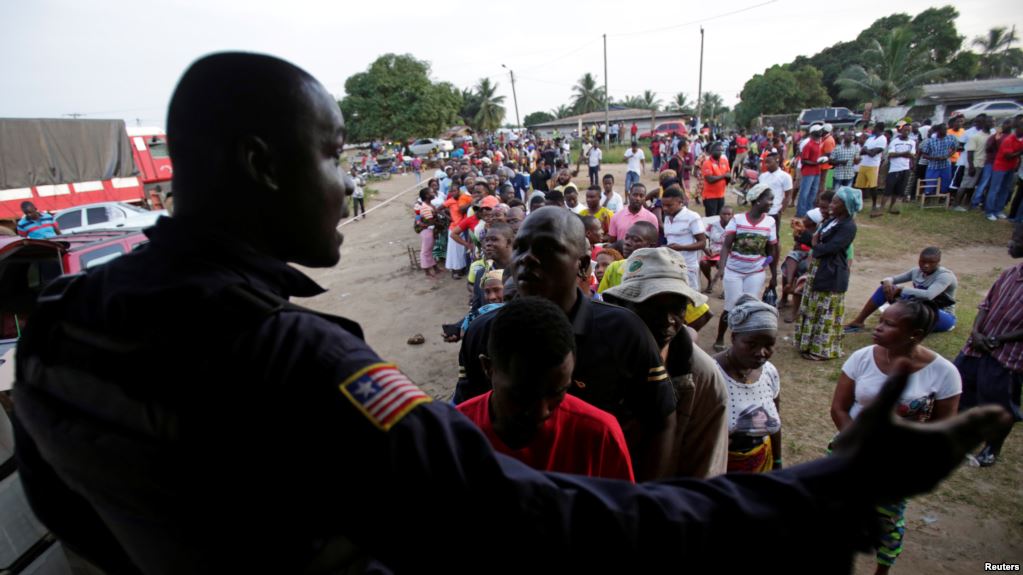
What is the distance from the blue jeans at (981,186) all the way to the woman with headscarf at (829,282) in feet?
26.6

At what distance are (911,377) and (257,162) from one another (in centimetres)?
342

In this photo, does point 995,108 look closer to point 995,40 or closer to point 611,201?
point 611,201

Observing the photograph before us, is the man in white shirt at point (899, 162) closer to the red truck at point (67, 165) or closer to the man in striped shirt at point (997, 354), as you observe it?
the man in striped shirt at point (997, 354)

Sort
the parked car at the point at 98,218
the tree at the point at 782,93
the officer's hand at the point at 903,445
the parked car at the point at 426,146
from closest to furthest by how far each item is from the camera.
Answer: the officer's hand at the point at 903,445, the parked car at the point at 98,218, the parked car at the point at 426,146, the tree at the point at 782,93

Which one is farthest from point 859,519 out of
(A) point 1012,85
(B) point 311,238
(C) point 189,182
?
(A) point 1012,85

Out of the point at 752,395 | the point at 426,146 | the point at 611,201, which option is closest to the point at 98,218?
the point at 611,201

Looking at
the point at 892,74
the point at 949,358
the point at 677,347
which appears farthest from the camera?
the point at 892,74

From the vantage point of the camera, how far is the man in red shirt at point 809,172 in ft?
36.7

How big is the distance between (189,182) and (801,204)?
13.3 m

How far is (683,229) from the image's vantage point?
631cm

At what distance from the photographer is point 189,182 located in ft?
3.07

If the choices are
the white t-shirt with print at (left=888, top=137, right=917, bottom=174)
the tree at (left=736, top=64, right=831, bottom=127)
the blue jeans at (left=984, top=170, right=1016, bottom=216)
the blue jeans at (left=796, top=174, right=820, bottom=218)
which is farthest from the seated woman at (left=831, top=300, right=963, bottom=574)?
the tree at (left=736, top=64, right=831, bottom=127)

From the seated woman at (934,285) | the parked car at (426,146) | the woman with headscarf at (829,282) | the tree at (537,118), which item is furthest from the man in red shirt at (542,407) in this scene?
the tree at (537,118)

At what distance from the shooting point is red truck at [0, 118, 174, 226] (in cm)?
1408
